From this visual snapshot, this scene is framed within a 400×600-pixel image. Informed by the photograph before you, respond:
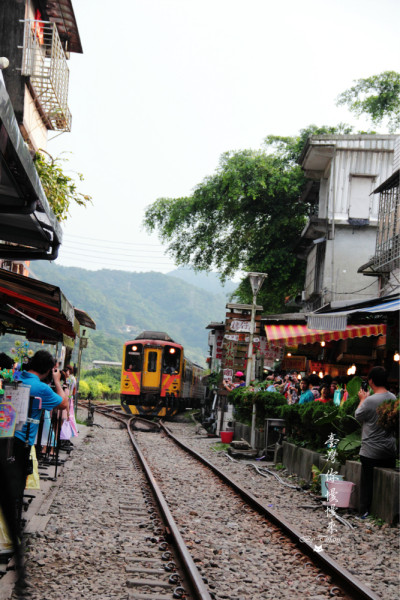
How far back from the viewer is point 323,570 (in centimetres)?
570

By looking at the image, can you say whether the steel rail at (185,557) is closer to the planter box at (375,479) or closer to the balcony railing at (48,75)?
the planter box at (375,479)

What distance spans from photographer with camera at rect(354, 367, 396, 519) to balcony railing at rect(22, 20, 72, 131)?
8868 millimetres

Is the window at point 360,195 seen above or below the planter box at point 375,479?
above

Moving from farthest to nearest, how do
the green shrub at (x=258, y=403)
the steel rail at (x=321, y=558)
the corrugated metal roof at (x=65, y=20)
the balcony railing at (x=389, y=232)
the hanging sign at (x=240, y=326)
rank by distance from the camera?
the hanging sign at (x=240, y=326) < the corrugated metal roof at (x=65, y=20) < the balcony railing at (x=389, y=232) < the green shrub at (x=258, y=403) < the steel rail at (x=321, y=558)

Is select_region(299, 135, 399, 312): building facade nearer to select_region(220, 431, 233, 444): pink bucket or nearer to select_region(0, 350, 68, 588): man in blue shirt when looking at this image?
select_region(220, 431, 233, 444): pink bucket

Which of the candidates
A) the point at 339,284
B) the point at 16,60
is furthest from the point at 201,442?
the point at 16,60

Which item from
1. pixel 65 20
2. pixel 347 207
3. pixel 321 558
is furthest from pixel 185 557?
pixel 347 207

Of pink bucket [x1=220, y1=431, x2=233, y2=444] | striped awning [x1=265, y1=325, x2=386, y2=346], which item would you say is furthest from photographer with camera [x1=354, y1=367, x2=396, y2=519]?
pink bucket [x1=220, y1=431, x2=233, y2=444]

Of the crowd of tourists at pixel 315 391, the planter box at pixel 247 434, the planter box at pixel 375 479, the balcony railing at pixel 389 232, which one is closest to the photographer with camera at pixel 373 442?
the planter box at pixel 375 479

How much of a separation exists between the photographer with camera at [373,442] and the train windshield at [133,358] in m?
19.0

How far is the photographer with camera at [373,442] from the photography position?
787cm

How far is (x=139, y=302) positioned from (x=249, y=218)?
112m

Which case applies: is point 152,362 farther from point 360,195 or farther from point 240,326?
point 240,326

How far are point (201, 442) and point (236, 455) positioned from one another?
409 centimetres
